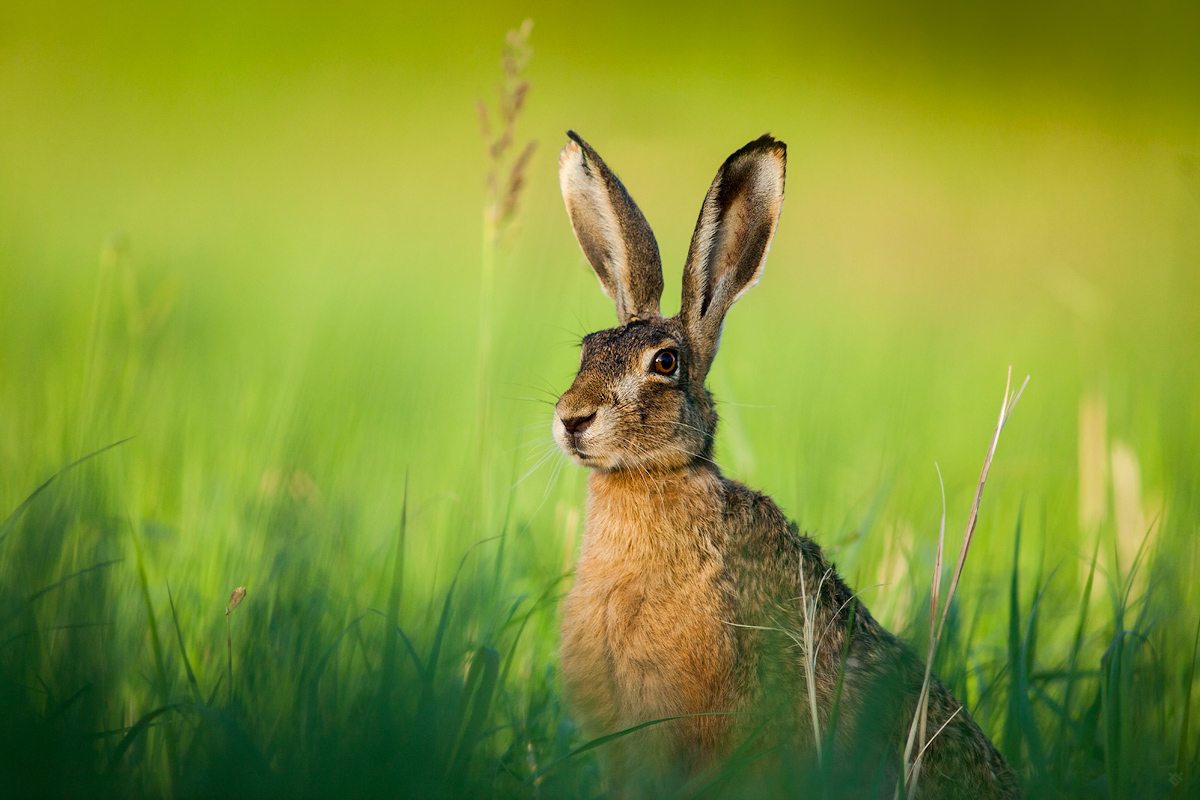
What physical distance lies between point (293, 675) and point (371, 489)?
2.12m

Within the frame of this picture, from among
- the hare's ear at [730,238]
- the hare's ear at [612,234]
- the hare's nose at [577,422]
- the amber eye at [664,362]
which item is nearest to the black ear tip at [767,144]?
the hare's ear at [730,238]

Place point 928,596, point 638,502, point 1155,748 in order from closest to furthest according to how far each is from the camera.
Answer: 1. point 1155,748
2. point 638,502
3. point 928,596

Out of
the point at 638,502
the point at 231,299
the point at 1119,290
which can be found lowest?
the point at 638,502

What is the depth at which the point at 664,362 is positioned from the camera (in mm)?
3902

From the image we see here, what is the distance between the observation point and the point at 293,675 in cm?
265

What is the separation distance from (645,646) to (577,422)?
0.82 m

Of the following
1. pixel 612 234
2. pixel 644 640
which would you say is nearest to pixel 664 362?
pixel 612 234

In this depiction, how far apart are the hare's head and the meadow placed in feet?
0.95

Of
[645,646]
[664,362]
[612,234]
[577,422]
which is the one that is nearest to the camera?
[645,646]

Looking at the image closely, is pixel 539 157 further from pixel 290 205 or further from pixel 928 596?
pixel 928 596

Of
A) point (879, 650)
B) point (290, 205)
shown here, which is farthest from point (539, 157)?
point (879, 650)

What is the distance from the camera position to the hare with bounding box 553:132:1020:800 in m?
3.18

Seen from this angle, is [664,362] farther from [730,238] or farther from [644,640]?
[644,640]

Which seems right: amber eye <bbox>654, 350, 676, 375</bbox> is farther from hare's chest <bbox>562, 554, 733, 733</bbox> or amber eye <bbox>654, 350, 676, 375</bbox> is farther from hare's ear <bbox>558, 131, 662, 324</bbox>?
hare's chest <bbox>562, 554, 733, 733</bbox>
